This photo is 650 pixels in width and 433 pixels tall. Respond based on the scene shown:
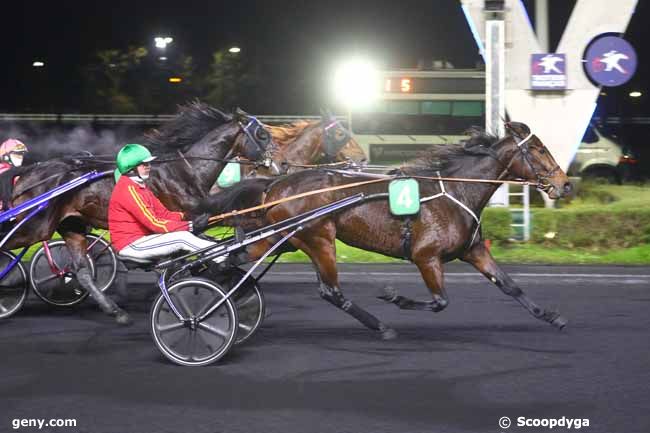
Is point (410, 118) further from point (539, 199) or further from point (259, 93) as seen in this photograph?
point (259, 93)

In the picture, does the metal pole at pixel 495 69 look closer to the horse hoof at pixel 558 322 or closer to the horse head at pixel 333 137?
the horse head at pixel 333 137

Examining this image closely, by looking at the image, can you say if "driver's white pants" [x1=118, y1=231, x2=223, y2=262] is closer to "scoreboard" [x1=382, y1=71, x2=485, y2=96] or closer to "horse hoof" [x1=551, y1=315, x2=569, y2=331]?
"horse hoof" [x1=551, y1=315, x2=569, y2=331]

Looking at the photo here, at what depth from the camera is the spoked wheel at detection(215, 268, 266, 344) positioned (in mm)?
6945

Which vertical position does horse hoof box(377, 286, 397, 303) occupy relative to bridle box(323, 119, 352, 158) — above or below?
below

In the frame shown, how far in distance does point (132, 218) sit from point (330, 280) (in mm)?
1554

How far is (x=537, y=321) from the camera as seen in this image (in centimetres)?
794

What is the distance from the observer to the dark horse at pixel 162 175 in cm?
820

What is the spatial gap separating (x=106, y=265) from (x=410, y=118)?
41.8 ft

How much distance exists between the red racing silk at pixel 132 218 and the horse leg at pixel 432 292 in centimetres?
163

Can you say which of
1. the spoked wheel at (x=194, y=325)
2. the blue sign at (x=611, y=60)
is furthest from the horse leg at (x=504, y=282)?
the blue sign at (x=611, y=60)

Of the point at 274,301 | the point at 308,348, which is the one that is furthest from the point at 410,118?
the point at 308,348

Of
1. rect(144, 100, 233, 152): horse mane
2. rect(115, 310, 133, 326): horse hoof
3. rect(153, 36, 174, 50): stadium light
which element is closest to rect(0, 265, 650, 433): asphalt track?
rect(115, 310, 133, 326): horse hoof

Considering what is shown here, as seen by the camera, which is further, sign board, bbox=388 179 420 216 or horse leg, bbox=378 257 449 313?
sign board, bbox=388 179 420 216

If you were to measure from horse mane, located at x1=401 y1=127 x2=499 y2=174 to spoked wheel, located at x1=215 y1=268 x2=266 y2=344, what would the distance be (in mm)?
1592
